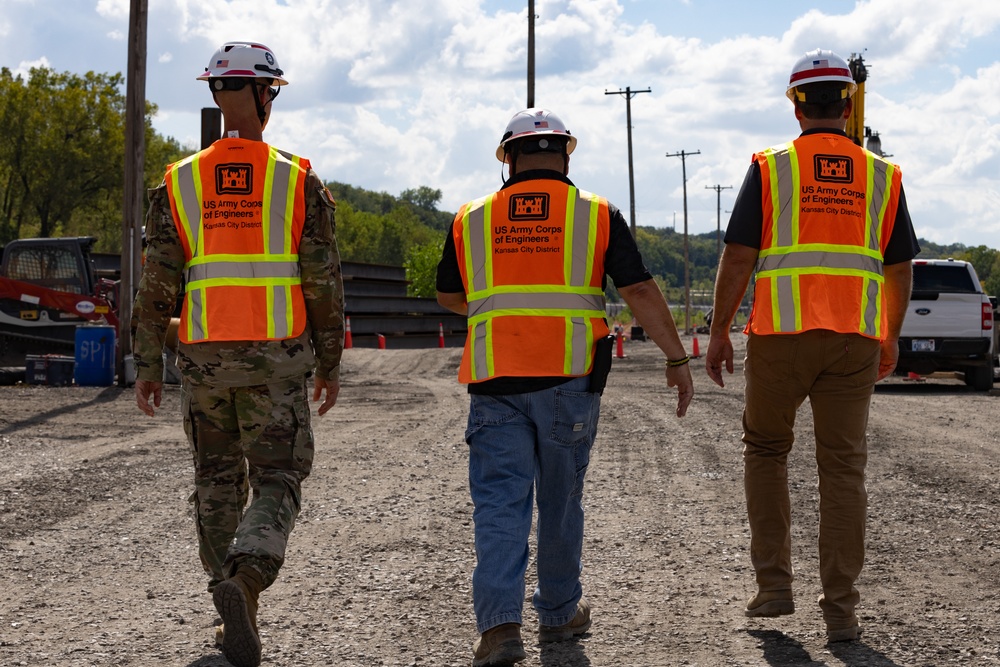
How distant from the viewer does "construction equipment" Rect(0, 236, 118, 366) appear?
24516 millimetres

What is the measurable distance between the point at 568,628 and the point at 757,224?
5.70ft

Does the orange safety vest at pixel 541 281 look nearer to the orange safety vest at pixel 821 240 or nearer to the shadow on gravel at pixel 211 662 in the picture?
the orange safety vest at pixel 821 240

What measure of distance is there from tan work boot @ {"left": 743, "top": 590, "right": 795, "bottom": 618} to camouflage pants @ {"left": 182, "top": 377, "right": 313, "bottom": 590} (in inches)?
72.7

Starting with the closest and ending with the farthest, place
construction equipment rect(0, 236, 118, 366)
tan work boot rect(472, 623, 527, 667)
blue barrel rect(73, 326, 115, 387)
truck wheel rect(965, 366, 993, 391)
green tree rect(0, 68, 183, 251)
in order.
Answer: tan work boot rect(472, 623, 527, 667) → truck wheel rect(965, 366, 993, 391) → blue barrel rect(73, 326, 115, 387) → construction equipment rect(0, 236, 118, 366) → green tree rect(0, 68, 183, 251)

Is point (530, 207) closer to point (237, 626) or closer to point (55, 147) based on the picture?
point (237, 626)

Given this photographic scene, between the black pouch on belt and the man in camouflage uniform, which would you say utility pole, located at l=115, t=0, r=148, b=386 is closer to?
the man in camouflage uniform

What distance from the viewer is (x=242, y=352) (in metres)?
4.45

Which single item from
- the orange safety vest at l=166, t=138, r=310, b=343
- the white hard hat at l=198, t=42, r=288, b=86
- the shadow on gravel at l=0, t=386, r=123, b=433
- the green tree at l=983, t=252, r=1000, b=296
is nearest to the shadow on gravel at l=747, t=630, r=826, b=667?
the orange safety vest at l=166, t=138, r=310, b=343

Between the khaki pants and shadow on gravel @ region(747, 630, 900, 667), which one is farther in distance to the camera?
the khaki pants

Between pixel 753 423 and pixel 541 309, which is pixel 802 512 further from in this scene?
pixel 541 309

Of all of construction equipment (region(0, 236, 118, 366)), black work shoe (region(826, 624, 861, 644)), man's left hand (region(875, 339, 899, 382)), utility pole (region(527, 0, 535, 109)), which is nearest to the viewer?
black work shoe (region(826, 624, 861, 644))

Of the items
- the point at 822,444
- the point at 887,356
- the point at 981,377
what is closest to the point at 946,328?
the point at 981,377

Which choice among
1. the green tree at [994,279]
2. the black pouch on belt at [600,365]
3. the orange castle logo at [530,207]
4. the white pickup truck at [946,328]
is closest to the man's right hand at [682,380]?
the black pouch on belt at [600,365]

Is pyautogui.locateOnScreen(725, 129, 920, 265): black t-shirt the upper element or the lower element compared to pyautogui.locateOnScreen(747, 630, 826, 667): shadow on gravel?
upper
